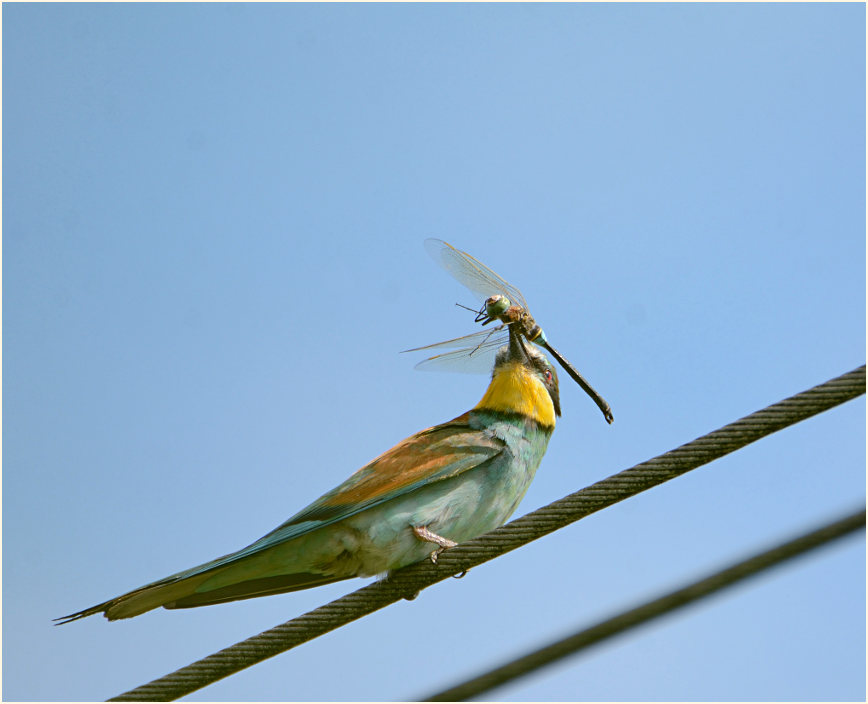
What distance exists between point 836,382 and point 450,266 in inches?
104

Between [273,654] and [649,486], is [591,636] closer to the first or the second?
[649,486]

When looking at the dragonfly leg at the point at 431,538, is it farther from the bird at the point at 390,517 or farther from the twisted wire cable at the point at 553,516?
the twisted wire cable at the point at 553,516

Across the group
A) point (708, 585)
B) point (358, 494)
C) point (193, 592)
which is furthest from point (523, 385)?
point (708, 585)

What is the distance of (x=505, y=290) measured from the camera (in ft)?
16.1

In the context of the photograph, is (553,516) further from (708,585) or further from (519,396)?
(519,396)

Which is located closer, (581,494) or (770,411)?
(770,411)

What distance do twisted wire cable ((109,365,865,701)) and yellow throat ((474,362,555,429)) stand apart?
1.17 meters

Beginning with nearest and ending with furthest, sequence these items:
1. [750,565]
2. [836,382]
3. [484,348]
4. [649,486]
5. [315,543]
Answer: [750,565] < [836,382] < [649,486] < [315,543] < [484,348]

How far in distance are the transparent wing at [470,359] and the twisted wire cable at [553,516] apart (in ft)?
5.42

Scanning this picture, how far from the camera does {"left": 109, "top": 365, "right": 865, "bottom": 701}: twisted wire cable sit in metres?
2.46

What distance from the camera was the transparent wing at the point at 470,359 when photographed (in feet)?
15.5

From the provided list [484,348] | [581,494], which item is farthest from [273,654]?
[484,348]

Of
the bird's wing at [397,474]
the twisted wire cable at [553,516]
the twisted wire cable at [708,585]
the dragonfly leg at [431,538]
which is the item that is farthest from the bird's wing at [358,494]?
the twisted wire cable at [708,585]

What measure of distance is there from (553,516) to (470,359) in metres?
2.02
